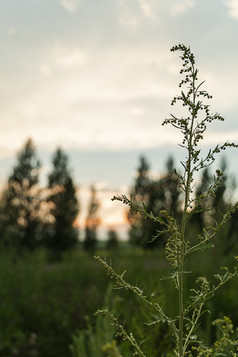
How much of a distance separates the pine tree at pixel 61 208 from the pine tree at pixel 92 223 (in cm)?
833

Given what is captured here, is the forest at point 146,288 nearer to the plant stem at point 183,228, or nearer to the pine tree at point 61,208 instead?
the plant stem at point 183,228

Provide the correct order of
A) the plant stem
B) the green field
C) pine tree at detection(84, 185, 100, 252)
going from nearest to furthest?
the plant stem < the green field < pine tree at detection(84, 185, 100, 252)

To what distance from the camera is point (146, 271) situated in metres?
11.2

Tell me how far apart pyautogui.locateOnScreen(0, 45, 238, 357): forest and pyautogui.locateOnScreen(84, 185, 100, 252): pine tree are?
853 inches

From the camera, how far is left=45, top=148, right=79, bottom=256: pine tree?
43.4m

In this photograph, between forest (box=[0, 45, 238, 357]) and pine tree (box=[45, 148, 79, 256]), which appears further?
pine tree (box=[45, 148, 79, 256])

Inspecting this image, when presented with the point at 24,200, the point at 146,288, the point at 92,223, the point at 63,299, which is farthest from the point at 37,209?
the point at 146,288

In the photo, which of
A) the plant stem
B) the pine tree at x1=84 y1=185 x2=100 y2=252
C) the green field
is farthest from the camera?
the pine tree at x1=84 y1=185 x2=100 y2=252

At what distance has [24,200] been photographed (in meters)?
42.8

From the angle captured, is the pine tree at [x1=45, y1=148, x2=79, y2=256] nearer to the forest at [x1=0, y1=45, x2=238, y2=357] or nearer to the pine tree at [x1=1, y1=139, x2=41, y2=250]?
the pine tree at [x1=1, y1=139, x2=41, y2=250]

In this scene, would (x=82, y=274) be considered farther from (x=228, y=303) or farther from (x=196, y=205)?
(x=196, y=205)

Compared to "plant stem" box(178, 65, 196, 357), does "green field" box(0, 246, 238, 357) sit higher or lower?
lower

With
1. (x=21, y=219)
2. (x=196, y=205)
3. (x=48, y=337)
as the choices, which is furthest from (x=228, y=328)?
(x=21, y=219)

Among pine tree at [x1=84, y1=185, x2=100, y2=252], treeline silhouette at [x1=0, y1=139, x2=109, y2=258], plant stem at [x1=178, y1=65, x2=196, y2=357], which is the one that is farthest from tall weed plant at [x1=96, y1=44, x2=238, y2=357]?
pine tree at [x1=84, y1=185, x2=100, y2=252]
